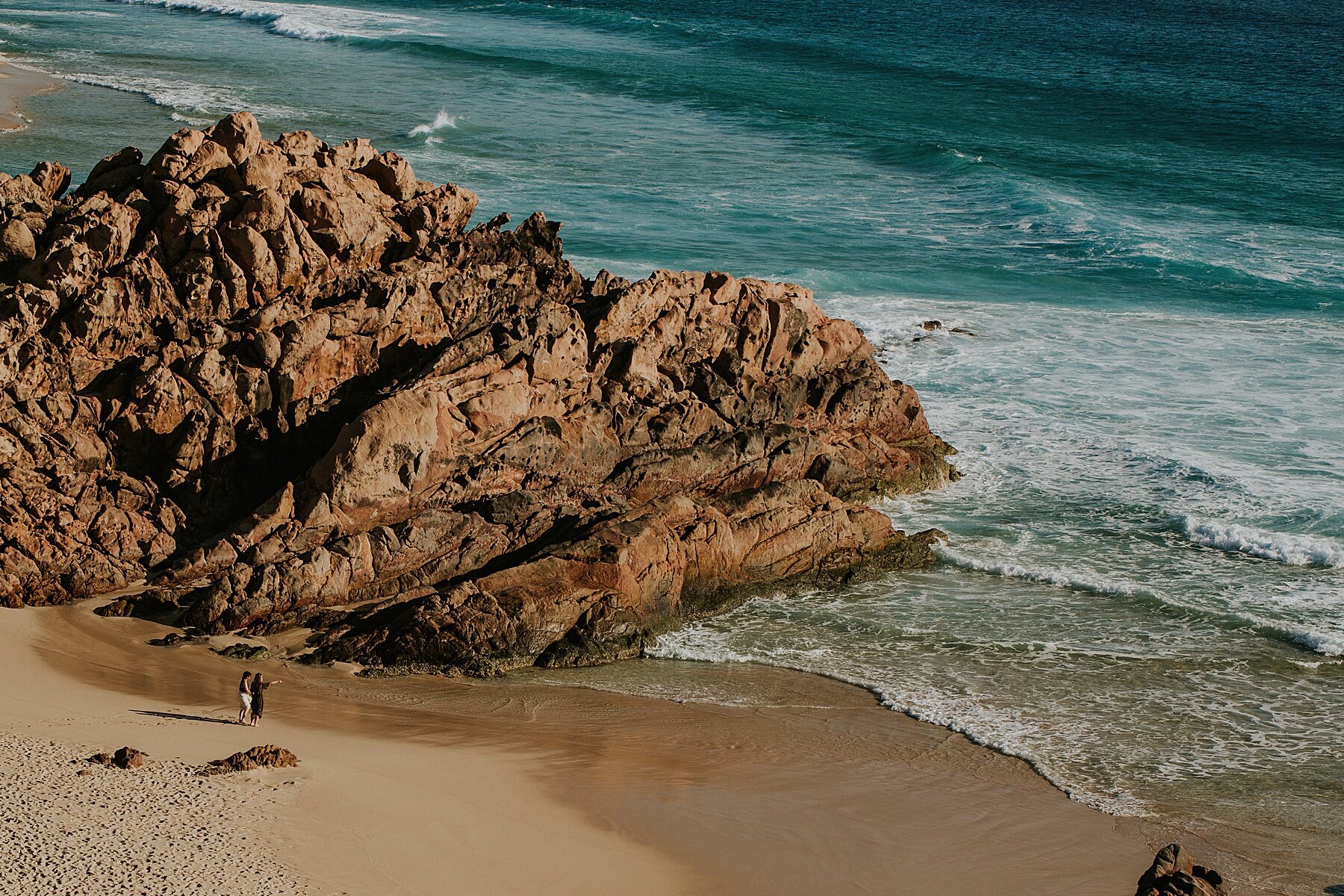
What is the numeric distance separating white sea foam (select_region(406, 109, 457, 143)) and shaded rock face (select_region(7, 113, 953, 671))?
27.2 metres

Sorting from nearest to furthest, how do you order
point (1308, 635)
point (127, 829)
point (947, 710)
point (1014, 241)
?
point (127, 829)
point (947, 710)
point (1308, 635)
point (1014, 241)

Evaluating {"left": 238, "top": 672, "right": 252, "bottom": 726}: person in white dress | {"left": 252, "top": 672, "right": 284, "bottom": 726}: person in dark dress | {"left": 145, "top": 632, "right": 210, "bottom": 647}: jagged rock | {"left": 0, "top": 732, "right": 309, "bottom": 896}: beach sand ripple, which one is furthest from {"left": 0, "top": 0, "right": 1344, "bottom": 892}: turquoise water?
{"left": 0, "top": 732, "right": 309, "bottom": 896}: beach sand ripple

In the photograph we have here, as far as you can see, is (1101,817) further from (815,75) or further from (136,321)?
(815,75)

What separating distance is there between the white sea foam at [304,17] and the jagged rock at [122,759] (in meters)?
65.8

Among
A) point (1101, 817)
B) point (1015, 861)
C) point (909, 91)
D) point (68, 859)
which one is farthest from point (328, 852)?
point (909, 91)

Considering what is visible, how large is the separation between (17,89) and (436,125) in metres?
A: 15.7

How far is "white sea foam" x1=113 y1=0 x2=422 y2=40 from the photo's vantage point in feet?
247

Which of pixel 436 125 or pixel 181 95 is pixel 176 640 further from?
pixel 181 95

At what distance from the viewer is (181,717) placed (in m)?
15.1

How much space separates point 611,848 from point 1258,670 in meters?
9.58

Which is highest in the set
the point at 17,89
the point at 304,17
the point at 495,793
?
the point at 304,17

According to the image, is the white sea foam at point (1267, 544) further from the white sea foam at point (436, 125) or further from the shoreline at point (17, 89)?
the shoreline at point (17, 89)

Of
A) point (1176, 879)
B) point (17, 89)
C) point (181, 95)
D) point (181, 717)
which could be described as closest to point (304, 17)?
point (181, 95)

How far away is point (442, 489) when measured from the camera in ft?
62.7
